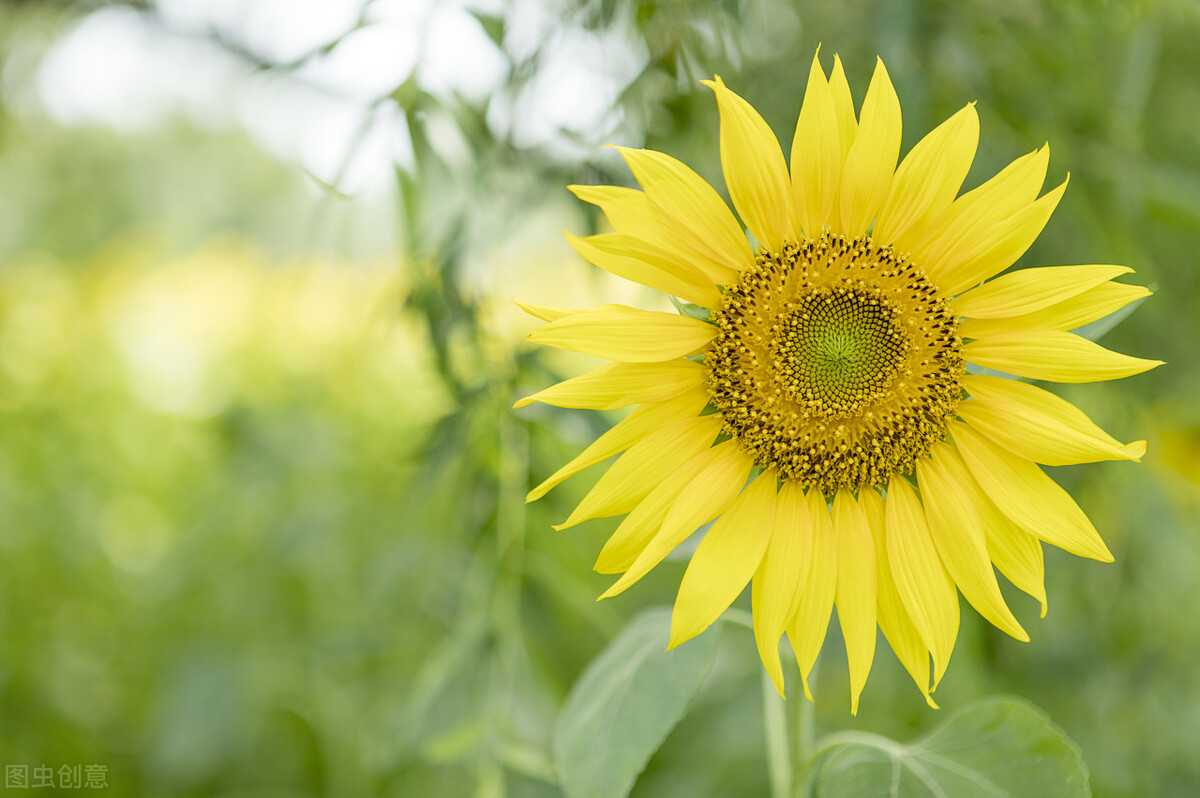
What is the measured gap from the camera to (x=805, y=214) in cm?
49

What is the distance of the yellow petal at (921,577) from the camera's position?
0.46 meters

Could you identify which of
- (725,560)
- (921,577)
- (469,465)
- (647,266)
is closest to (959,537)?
(921,577)

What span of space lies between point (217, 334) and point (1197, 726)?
260cm

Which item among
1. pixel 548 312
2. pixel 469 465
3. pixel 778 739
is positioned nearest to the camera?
pixel 548 312

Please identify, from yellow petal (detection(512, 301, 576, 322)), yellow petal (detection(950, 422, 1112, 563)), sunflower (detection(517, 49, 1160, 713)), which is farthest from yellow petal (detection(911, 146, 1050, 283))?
yellow petal (detection(512, 301, 576, 322))

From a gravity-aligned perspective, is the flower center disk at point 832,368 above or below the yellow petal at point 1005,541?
above

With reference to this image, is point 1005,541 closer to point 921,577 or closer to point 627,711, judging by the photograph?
point 921,577

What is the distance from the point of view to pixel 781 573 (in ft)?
1.54

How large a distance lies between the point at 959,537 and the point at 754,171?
0.24 metres

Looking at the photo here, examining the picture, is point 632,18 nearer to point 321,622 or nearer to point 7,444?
point 321,622

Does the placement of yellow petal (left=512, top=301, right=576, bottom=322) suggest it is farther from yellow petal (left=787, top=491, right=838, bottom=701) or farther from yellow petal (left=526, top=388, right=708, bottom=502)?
yellow petal (left=787, top=491, right=838, bottom=701)

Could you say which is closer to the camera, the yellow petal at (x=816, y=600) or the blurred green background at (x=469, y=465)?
the yellow petal at (x=816, y=600)

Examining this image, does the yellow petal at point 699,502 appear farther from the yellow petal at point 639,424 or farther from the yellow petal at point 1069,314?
the yellow petal at point 1069,314

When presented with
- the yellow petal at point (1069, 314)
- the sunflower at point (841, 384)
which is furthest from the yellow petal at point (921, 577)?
the yellow petal at point (1069, 314)
